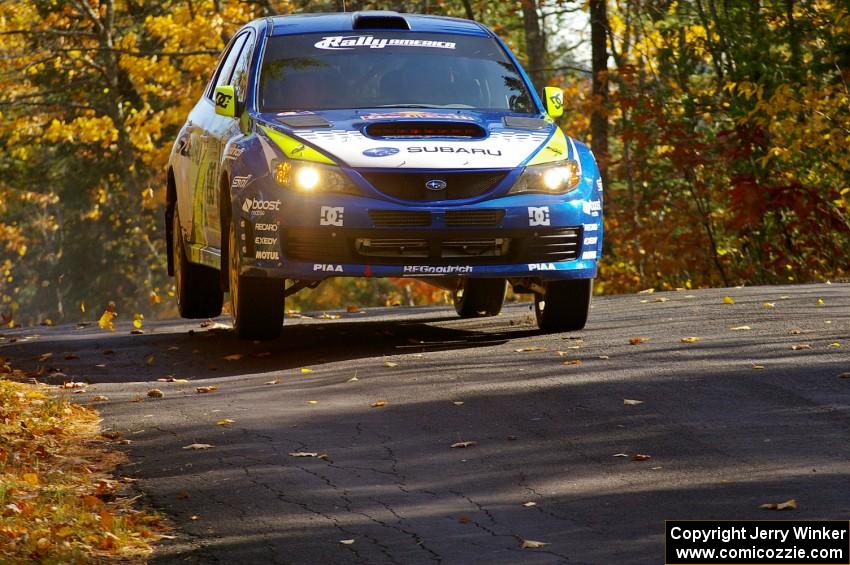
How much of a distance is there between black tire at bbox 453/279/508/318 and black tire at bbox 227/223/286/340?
3099 mm

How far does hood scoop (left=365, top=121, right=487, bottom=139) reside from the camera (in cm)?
1054

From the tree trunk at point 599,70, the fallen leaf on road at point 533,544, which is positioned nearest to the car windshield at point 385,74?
the fallen leaf on road at point 533,544

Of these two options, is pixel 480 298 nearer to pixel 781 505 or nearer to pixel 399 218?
pixel 399 218

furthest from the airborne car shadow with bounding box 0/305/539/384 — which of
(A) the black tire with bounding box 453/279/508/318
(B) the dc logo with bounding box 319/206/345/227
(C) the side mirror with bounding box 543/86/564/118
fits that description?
(C) the side mirror with bounding box 543/86/564/118

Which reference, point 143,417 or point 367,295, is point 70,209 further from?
point 143,417

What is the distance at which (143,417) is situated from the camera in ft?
29.6

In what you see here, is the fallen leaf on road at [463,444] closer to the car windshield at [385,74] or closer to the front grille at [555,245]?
the front grille at [555,245]

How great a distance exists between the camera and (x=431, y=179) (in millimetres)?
10344

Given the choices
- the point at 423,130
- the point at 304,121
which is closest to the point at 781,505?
the point at 423,130

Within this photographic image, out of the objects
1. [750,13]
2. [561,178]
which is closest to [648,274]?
[750,13]

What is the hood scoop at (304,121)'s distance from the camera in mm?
10617

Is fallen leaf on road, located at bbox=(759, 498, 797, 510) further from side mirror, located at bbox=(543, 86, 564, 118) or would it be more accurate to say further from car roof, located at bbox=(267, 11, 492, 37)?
car roof, located at bbox=(267, 11, 492, 37)

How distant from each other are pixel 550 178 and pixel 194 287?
13.8 ft

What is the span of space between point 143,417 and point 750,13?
13.8 metres
